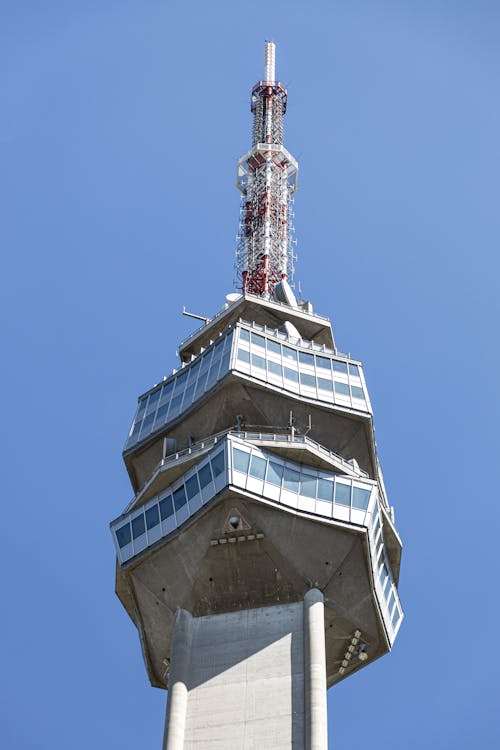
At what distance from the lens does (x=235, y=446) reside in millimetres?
68188

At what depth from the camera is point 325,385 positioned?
7519 centimetres

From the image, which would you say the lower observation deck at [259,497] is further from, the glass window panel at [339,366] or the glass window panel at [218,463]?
the glass window panel at [339,366]

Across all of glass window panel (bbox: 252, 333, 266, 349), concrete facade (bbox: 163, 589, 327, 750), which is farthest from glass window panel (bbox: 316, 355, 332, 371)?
concrete facade (bbox: 163, 589, 327, 750)

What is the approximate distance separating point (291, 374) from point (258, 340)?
3.23 metres

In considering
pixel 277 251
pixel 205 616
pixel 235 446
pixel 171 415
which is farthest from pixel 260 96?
pixel 205 616

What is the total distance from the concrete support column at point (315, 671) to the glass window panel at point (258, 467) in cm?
650

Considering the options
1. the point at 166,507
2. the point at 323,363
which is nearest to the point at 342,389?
the point at 323,363

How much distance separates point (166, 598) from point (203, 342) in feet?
74.5

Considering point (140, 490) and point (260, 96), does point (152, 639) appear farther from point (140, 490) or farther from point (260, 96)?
point (260, 96)

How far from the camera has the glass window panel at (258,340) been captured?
76.4 m

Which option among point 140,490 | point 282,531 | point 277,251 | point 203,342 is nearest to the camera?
point 282,531

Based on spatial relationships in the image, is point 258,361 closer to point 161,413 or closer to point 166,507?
point 161,413

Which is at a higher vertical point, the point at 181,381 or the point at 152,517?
the point at 181,381

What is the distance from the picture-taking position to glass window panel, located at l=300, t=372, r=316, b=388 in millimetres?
74812
